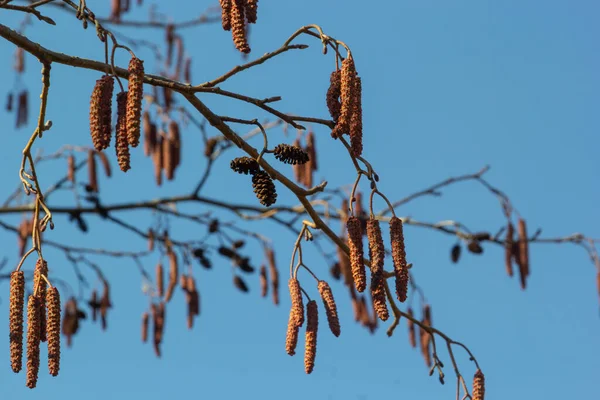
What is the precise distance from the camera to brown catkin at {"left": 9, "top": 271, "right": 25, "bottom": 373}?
256 centimetres

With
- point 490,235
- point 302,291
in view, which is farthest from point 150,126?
point 302,291

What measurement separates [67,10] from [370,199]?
5.00 m

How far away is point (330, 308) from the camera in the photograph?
3.01 metres

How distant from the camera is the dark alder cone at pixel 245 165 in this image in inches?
110

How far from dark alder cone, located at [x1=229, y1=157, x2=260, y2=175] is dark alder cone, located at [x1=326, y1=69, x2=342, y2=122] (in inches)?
10.2

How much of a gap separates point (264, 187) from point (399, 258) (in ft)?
1.26

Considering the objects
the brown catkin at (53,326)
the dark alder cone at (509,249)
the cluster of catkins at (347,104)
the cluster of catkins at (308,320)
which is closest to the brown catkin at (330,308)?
the cluster of catkins at (308,320)

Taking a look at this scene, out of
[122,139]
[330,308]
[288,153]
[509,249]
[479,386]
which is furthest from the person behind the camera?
[509,249]

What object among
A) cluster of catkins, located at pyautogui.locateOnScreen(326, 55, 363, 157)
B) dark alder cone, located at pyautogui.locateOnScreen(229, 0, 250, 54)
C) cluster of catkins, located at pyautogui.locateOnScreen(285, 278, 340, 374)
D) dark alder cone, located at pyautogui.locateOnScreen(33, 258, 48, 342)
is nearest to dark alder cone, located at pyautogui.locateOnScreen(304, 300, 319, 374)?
cluster of catkins, located at pyautogui.locateOnScreen(285, 278, 340, 374)

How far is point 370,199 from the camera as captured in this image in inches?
108

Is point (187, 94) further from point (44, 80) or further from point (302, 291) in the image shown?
point (302, 291)

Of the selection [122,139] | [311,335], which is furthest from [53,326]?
[311,335]

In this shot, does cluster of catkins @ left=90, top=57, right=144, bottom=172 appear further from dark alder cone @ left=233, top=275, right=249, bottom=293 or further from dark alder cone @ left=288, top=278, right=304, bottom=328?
dark alder cone @ left=233, top=275, right=249, bottom=293

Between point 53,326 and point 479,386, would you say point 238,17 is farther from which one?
point 479,386
